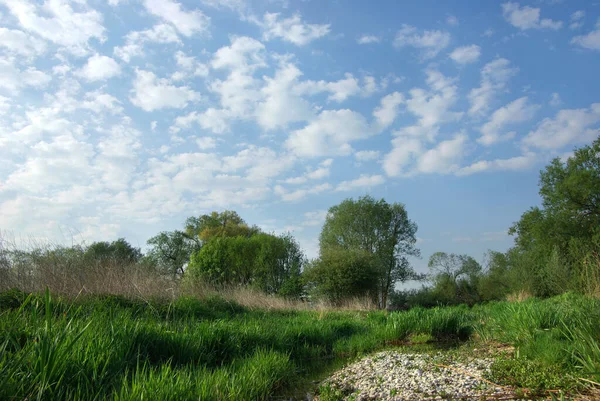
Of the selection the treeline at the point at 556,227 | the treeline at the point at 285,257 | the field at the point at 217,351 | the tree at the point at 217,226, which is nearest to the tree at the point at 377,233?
the treeline at the point at 285,257

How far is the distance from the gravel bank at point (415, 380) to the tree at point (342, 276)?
24.4 metres

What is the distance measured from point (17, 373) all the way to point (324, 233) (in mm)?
43885

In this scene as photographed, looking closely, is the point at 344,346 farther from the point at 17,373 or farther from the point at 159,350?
the point at 17,373

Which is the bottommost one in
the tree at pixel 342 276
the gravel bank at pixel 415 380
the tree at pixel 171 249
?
the gravel bank at pixel 415 380

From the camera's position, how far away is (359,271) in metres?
32.8

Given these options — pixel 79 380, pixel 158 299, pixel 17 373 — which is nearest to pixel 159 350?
pixel 79 380

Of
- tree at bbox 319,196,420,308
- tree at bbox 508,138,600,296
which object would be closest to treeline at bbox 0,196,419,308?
tree at bbox 319,196,420,308

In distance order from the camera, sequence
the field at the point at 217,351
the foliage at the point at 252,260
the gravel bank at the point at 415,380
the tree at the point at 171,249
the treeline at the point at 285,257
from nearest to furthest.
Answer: the field at the point at 217,351 < the gravel bank at the point at 415,380 < the treeline at the point at 285,257 < the foliage at the point at 252,260 < the tree at the point at 171,249

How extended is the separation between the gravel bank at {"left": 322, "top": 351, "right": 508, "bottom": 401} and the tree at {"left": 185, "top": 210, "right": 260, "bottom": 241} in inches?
1905

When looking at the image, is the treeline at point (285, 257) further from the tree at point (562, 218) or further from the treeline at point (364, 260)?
the tree at point (562, 218)

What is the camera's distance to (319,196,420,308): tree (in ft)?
145

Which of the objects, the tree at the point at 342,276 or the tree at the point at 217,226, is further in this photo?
the tree at the point at 217,226

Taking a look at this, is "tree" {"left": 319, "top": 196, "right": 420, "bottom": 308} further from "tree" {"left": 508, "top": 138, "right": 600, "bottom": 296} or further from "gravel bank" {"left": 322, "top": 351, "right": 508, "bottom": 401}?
"gravel bank" {"left": 322, "top": 351, "right": 508, "bottom": 401}

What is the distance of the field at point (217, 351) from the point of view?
11.9 ft
